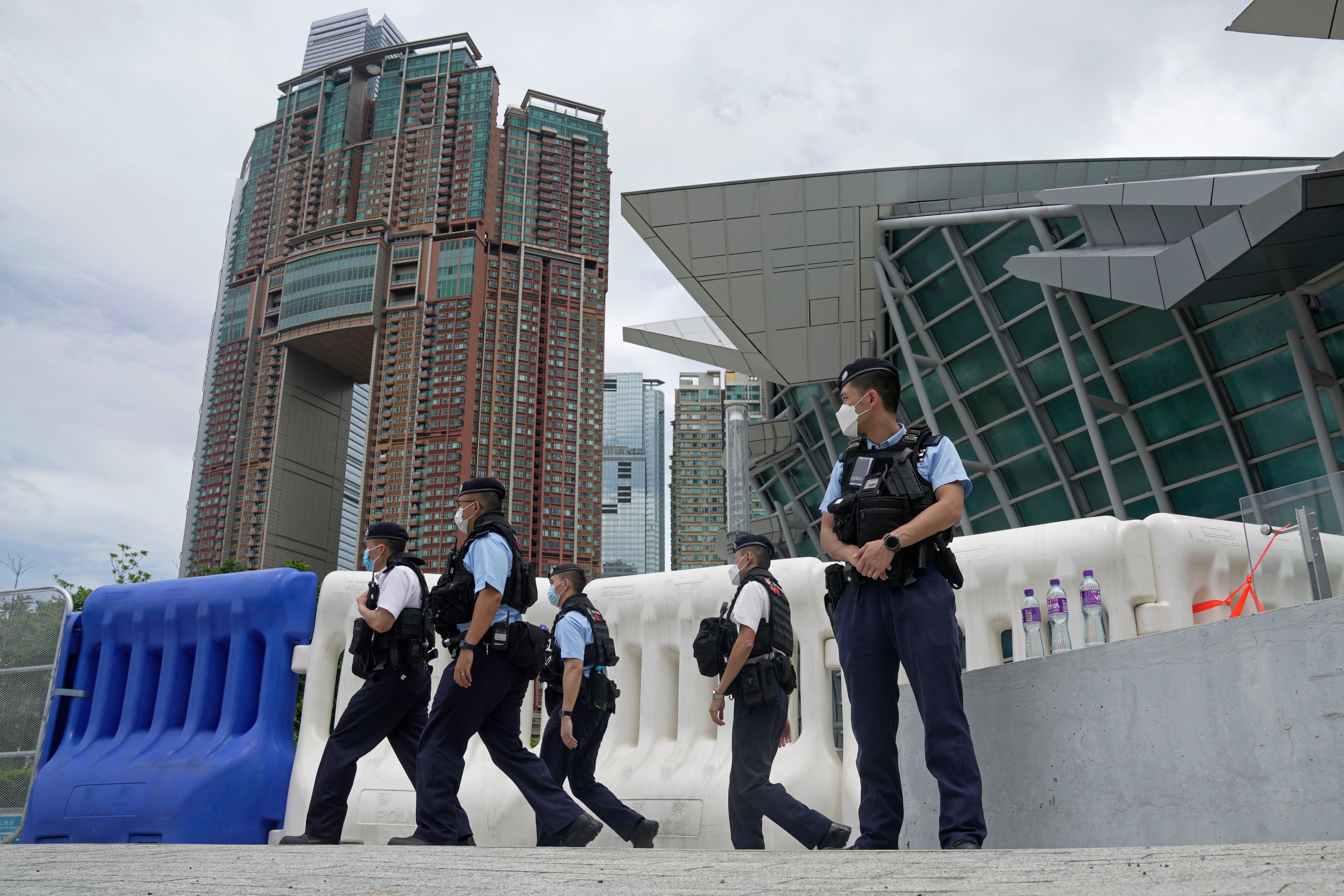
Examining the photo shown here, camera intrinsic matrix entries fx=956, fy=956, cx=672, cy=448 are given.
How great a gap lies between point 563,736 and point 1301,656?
3.58 meters

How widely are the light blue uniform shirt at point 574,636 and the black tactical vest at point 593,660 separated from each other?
0.04 feet

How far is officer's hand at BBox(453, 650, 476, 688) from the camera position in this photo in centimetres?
462

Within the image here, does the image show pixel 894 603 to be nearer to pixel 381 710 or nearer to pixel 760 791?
pixel 760 791

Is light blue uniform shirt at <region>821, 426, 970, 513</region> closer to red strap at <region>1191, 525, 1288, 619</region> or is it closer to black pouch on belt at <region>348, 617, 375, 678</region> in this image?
red strap at <region>1191, 525, 1288, 619</region>

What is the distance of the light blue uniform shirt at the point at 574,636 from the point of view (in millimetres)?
5324

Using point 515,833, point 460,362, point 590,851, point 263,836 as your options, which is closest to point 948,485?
point 590,851

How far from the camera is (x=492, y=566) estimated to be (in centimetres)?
479

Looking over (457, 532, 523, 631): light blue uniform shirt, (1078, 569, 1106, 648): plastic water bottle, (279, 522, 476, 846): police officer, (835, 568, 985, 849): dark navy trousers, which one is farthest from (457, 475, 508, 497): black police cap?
(1078, 569, 1106, 648): plastic water bottle

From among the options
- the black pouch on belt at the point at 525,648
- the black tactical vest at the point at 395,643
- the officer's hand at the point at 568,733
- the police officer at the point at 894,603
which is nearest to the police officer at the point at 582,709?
the officer's hand at the point at 568,733

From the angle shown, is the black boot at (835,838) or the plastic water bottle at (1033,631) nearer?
the plastic water bottle at (1033,631)

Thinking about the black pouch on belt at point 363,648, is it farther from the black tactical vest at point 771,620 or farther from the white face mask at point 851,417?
the white face mask at point 851,417

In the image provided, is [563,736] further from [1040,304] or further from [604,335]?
[604,335]

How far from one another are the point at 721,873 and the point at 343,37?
656 ft

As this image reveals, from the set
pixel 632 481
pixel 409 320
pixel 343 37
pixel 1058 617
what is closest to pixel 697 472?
pixel 409 320
